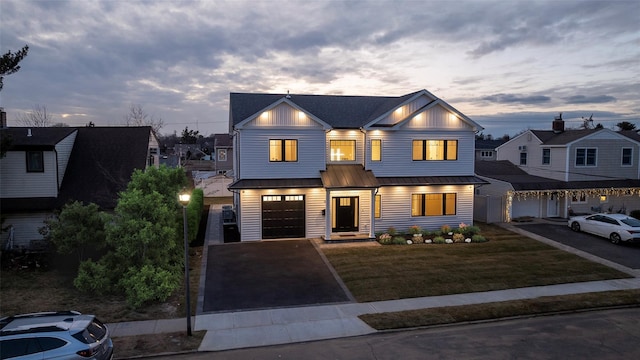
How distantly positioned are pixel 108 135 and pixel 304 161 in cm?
1228

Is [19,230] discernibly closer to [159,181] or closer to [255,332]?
[159,181]

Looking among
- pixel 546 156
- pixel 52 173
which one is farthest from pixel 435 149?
pixel 52 173

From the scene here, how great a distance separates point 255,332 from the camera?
12672mm

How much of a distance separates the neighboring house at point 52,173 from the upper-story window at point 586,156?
29.7 meters

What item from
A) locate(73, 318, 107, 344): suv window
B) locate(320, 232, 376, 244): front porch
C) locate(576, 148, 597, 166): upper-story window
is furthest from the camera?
locate(576, 148, 597, 166): upper-story window

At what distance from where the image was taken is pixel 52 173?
2150cm

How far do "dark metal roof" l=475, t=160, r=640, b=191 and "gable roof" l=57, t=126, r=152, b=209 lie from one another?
77.7 feet

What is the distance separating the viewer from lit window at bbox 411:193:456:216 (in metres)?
25.9

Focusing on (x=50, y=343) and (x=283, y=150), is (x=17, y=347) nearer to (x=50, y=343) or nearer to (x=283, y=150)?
(x=50, y=343)

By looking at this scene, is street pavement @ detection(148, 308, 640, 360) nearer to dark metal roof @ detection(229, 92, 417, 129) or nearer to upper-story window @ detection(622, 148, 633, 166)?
dark metal roof @ detection(229, 92, 417, 129)

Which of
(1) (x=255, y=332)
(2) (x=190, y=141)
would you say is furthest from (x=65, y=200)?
(2) (x=190, y=141)

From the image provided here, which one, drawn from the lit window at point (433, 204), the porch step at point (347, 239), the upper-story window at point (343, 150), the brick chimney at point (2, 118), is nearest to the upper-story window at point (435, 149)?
the lit window at point (433, 204)

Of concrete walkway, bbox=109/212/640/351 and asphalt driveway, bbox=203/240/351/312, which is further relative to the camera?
asphalt driveway, bbox=203/240/351/312

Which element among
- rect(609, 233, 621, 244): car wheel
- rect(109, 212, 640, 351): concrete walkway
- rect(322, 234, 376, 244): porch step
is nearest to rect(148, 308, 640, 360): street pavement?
rect(109, 212, 640, 351): concrete walkway
